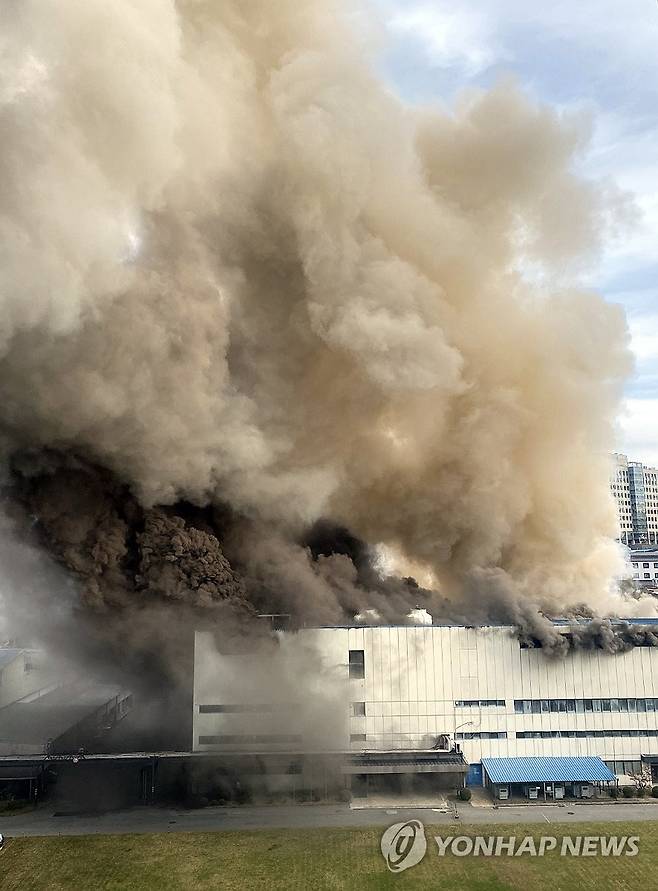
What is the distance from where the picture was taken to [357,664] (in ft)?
142

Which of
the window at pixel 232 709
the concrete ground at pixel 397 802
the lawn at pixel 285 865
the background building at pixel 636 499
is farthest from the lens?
the background building at pixel 636 499

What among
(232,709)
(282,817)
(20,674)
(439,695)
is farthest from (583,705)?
(20,674)

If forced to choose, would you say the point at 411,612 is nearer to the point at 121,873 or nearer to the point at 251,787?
the point at 251,787

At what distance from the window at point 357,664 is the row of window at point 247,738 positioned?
15.0 ft

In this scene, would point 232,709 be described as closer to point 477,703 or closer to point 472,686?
point 472,686

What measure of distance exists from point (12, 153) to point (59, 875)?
2941 centimetres

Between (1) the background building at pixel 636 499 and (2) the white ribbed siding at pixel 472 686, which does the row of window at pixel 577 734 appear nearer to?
(2) the white ribbed siding at pixel 472 686

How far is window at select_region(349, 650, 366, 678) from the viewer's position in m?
43.2

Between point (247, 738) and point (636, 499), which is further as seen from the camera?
point (636, 499)

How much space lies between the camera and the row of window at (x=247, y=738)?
135ft

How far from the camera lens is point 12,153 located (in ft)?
102

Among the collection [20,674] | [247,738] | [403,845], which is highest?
[20,674]

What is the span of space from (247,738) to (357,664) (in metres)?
Result: 7.09
